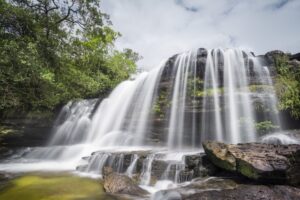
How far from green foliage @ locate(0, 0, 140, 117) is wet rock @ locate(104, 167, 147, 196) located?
5.39 m

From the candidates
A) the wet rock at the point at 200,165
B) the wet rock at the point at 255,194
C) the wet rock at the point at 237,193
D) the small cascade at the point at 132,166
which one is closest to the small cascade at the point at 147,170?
the small cascade at the point at 132,166

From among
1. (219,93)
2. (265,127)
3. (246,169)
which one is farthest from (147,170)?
(219,93)

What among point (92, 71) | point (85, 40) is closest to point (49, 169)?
point (92, 71)

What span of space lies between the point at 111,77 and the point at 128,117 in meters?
7.56

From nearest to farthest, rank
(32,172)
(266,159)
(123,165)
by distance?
1. (266,159)
2. (123,165)
3. (32,172)

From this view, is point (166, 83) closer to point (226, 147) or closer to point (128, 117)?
point (128, 117)

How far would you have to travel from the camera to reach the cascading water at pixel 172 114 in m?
10.5

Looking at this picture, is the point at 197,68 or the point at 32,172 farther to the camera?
the point at 197,68

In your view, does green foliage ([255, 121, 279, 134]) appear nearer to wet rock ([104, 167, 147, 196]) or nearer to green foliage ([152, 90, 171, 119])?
green foliage ([152, 90, 171, 119])

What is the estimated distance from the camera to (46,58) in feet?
40.7

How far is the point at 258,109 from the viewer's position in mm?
10516

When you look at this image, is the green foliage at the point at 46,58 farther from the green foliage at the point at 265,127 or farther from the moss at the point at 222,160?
the green foliage at the point at 265,127

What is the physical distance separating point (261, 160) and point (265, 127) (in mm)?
5137

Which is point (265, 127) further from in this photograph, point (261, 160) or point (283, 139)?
point (261, 160)
